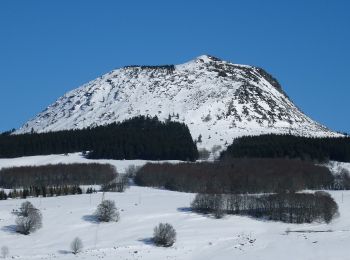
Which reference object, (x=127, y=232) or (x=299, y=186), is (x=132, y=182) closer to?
(x=299, y=186)

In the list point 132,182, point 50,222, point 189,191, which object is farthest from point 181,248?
point 132,182

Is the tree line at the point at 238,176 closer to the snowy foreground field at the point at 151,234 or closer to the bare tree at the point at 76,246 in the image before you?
the snowy foreground field at the point at 151,234

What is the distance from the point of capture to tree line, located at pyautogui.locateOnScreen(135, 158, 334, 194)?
15025 centimetres

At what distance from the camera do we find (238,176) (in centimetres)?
15625

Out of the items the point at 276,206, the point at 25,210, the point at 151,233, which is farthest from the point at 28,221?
the point at 276,206

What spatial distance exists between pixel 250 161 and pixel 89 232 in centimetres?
7521

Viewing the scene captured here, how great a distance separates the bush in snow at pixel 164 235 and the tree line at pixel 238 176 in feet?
106

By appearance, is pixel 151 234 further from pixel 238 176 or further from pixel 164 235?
pixel 238 176

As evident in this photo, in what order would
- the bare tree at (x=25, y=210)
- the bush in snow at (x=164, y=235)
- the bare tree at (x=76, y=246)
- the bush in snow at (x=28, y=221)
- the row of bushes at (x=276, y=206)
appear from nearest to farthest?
the bare tree at (x=76, y=246)
the bush in snow at (x=164, y=235)
the bush in snow at (x=28, y=221)
the bare tree at (x=25, y=210)
the row of bushes at (x=276, y=206)

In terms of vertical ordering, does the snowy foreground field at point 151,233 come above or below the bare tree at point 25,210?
below

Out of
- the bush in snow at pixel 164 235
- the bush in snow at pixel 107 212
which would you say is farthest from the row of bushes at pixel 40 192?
the bush in snow at pixel 164 235

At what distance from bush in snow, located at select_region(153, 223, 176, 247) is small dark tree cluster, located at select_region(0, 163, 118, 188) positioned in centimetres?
6157

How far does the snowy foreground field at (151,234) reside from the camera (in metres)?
97.9

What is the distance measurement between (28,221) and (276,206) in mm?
39979
